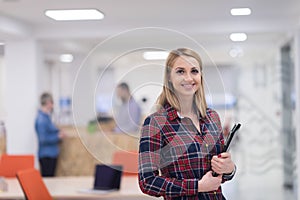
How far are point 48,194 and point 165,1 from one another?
8.62 ft

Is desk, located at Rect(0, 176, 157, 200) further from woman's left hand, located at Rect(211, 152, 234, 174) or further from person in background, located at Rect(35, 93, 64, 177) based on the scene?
person in background, located at Rect(35, 93, 64, 177)

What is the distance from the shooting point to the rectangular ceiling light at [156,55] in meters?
1.89

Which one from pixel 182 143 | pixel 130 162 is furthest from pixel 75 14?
pixel 182 143

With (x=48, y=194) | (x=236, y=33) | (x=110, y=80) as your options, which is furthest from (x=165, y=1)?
(x=110, y=80)

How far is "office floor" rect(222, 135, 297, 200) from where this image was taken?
7.65 meters

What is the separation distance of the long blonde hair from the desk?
180 cm

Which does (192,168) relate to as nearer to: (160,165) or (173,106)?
(160,165)

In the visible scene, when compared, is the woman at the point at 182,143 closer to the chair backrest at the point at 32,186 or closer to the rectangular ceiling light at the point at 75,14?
the chair backrest at the point at 32,186

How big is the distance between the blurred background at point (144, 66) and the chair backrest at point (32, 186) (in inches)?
35.2

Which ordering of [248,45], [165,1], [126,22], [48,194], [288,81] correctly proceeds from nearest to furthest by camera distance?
[48,194] < [165,1] < [126,22] < [288,81] < [248,45]

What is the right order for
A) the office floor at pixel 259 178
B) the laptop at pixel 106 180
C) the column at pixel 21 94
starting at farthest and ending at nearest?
the office floor at pixel 259 178 < the column at pixel 21 94 < the laptop at pixel 106 180

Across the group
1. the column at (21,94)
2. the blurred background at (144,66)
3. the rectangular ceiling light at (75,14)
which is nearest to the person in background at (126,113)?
the blurred background at (144,66)

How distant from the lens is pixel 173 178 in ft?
6.07

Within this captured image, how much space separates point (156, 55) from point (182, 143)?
1.14 ft
